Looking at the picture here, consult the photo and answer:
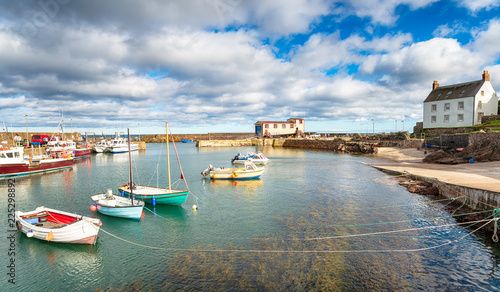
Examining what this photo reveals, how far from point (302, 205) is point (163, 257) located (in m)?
12.7

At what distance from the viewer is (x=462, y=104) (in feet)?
171

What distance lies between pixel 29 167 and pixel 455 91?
8376cm

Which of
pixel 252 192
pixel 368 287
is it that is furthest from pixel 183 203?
pixel 368 287

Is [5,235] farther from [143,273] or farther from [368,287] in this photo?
[368,287]

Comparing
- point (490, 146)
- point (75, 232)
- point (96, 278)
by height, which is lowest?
point (96, 278)

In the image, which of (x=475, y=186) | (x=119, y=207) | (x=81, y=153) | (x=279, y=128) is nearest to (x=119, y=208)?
(x=119, y=207)

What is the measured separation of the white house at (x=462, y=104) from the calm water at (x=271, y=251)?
41705 mm

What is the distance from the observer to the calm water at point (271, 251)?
37.0 feet

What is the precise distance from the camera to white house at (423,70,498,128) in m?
50.7

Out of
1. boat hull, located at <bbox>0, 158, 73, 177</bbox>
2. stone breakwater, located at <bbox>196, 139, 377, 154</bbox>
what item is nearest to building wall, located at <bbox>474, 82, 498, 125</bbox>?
stone breakwater, located at <bbox>196, 139, 377, 154</bbox>

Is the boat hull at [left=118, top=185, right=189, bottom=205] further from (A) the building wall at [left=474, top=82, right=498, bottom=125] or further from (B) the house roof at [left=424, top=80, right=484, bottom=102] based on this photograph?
(B) the house roof at [left=424, top=80, right=484, bottom=102]

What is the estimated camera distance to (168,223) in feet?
61.6

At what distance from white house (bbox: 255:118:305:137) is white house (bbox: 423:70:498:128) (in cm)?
5528

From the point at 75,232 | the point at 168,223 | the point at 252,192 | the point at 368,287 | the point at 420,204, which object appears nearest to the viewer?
the point at 368,287
